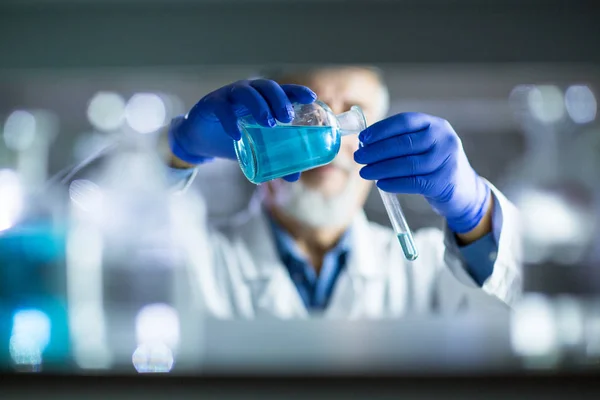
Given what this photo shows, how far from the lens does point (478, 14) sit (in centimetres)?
243

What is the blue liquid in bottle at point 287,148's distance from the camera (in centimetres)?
100

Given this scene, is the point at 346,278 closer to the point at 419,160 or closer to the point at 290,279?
the point at 290,279

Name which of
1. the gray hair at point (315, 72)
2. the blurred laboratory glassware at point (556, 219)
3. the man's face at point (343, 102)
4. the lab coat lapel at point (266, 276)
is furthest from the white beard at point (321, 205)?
the blurred laboratory glassware at point (556, 219)

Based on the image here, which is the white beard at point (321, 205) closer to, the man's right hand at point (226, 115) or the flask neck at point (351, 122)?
the man's right hand at point (226, 115)

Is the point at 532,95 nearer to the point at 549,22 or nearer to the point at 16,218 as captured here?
the point at 549,22

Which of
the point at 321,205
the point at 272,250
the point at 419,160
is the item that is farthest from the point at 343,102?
the point at 419,160

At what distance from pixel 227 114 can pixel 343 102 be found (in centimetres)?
92

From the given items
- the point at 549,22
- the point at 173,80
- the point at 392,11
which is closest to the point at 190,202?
the point at 173,80

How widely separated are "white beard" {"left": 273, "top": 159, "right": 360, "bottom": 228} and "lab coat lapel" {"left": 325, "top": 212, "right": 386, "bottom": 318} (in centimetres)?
6

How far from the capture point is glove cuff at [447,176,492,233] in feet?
4.37

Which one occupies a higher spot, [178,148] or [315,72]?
[315,72]

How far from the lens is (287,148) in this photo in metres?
1.00

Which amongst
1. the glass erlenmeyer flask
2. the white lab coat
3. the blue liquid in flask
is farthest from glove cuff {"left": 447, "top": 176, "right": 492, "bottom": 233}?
the white lab coat

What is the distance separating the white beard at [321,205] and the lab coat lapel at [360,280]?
0.06m
